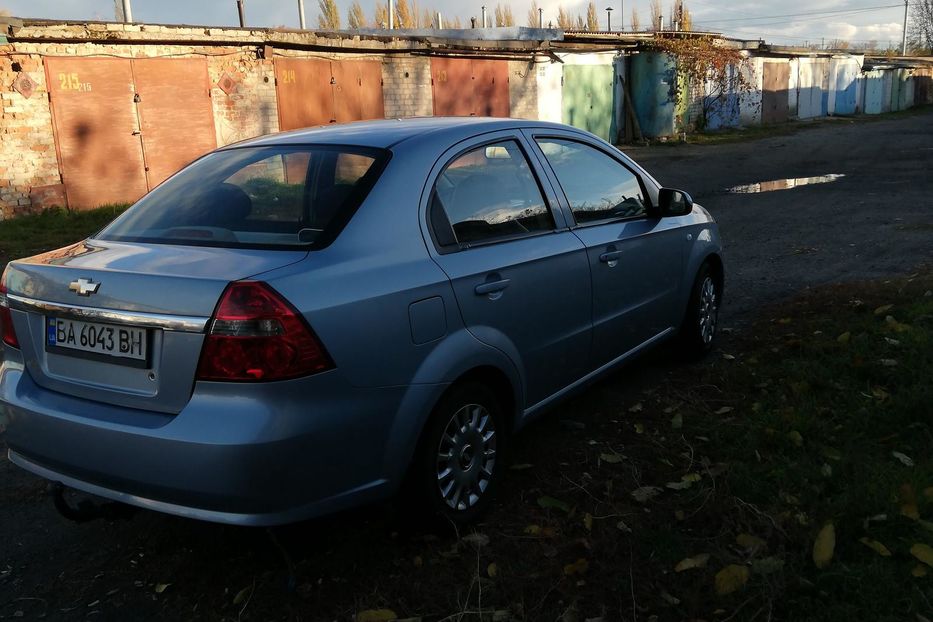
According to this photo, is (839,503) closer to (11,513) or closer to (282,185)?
(282,185)

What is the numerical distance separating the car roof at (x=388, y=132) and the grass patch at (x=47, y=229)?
23.4 feet

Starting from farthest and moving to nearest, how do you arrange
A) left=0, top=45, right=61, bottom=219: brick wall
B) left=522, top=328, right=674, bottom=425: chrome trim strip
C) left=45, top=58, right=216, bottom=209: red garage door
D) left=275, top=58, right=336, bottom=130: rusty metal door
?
left=275, top=58, right=336, bottom=130: rusty metal door, left=45, top=58, right=216, bottom=209: red garage door, left=0, top=45, right=61, bottom=219: brick wall, left=522, top=328, right=674, bottom=425: chrome trim strip

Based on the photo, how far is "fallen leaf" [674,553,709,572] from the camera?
9.21ft

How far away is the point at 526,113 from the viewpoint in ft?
75.5

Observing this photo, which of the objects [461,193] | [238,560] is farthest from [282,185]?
[238,560]

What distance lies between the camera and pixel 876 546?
2805mm

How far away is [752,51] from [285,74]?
2240 centimetres

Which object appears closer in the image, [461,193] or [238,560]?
[238,560]

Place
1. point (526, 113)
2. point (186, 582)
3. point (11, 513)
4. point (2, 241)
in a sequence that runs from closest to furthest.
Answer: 1. point (186, 582)
2. point (11, 513)
3. point (2, 241)
4. point (526, 113)

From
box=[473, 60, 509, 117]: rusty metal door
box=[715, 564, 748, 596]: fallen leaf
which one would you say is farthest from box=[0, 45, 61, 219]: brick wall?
box=[715, 564, 748, 596]: fallen leaf

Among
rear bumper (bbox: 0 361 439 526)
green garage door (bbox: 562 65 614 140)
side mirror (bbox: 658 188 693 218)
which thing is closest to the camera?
rear bumper (bbox: 0 361 439 526)

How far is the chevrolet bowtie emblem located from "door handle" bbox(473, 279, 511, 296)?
132cm

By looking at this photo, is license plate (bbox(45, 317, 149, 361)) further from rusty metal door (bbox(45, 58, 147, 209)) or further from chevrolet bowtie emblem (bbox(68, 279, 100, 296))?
rusty metal door (bbox(45, 58, 147, 209))

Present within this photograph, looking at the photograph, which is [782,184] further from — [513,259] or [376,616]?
[376,616]
